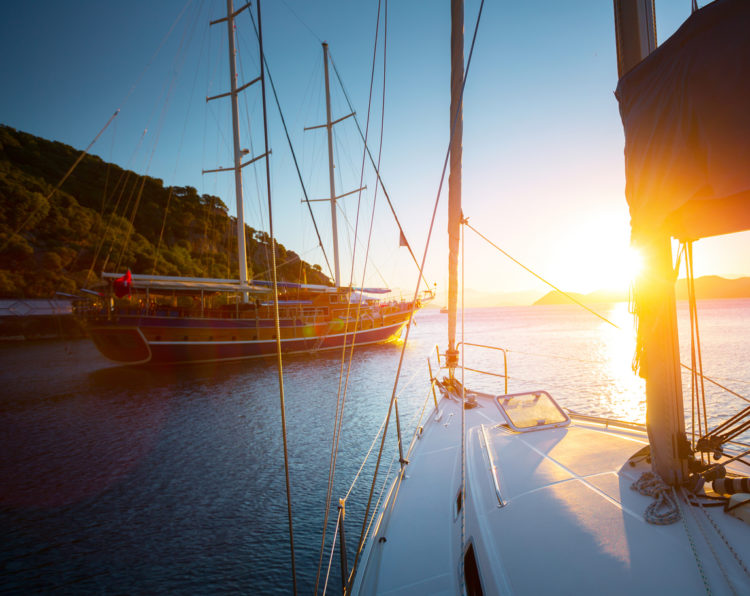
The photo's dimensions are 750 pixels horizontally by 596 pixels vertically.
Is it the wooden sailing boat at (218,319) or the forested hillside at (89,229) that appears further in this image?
the forested hillside at (89,229)

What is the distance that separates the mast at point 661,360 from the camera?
2.31 m

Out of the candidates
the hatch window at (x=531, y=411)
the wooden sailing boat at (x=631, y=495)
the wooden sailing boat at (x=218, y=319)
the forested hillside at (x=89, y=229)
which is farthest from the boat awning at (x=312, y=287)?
the wooden sailing boat at (x=631, y=495)

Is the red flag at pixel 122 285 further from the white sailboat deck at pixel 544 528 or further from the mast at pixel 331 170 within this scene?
the white sailboat deck at pixel 544 528

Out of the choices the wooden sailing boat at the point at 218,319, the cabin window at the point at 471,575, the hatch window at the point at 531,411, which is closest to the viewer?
the cabin window at the point at 471,575

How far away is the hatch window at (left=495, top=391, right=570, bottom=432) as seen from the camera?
Answer: 4.15 meters

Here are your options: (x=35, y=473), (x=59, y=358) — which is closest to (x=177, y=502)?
(x=35, y=473)

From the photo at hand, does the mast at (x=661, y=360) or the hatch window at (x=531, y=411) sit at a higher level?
the mast at (x=661, y=360)

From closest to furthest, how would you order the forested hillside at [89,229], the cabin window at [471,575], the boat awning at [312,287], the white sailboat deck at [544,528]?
1. the white sailboat deck at [544,528]
2. the cabin window at [471,575]
3. the boat awning at [312,287]
4. the forested hillside at [89,229]

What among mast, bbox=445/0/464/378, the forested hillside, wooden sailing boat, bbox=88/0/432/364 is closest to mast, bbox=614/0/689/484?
mast, bbox=445/0/464/378

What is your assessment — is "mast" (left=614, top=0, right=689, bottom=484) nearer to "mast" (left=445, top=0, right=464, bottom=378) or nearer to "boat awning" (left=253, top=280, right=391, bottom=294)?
"mast" (left=445, top=0, right=464, bottom=378)

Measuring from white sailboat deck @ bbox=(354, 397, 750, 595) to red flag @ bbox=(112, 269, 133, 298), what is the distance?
2127 centimetres

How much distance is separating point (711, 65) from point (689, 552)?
2.53 meters

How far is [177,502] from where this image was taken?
6555mm

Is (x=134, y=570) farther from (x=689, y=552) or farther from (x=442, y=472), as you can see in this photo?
(x=689, y=552)
